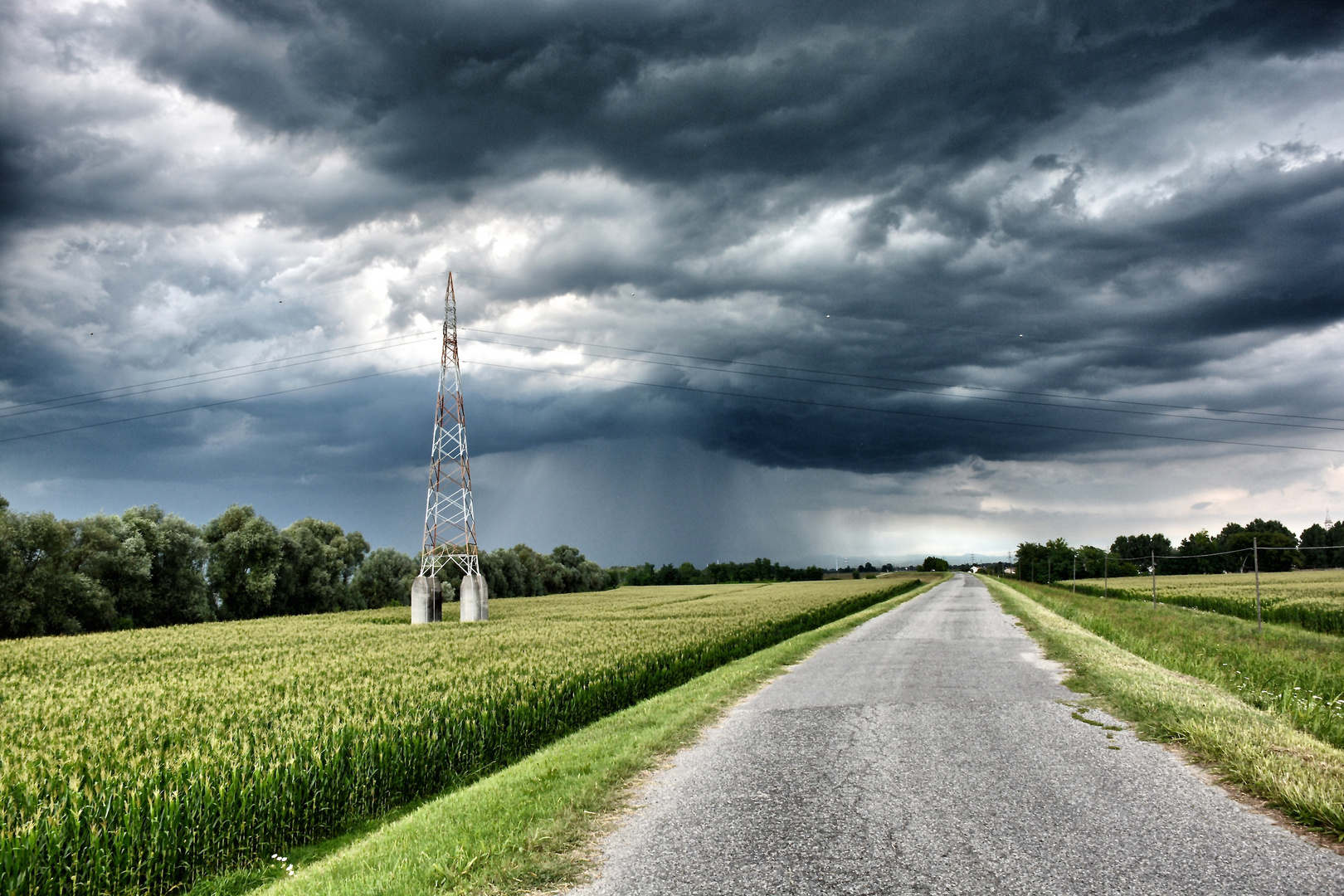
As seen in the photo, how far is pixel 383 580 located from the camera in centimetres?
8238

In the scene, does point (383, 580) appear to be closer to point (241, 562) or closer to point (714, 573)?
point (241, 562)

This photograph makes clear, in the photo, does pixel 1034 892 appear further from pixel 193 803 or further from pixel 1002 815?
pixel 193 803

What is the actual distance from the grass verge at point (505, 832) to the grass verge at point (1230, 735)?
6393 millimetres

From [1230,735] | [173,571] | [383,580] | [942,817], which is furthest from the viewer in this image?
[383,580]

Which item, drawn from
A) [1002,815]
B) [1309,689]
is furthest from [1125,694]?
[1002,815]

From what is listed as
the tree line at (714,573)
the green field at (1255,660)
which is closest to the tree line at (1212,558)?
the tree line at (714,573)

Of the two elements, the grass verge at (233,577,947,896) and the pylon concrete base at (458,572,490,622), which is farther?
the pylon concrete base at (458,572,490,622)

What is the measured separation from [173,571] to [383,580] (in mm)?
32773

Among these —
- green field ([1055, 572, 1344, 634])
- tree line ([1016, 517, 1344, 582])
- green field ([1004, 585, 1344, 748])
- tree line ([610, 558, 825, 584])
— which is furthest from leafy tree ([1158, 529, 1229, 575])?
green field ([1004, 585, 1344, 748])

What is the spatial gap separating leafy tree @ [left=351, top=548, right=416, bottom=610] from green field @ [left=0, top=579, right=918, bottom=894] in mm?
61420

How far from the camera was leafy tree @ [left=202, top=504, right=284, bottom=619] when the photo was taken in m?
58.1

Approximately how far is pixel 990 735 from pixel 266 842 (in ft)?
29.5

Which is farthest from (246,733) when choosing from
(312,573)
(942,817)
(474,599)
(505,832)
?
(312,573)

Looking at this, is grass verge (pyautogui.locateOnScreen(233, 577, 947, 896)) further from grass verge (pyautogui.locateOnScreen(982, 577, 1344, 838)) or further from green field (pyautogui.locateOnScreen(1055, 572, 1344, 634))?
green field (pyautogui.locateOnScreen(1055, 572, 1344, 634))
